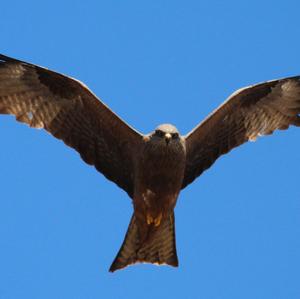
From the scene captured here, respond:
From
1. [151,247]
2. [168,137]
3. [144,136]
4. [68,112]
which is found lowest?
[151,247]

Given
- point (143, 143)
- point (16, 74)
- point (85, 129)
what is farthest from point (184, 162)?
point (16, 74)

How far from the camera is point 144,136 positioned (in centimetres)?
1245

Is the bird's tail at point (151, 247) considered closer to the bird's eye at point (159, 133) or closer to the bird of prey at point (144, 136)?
the bird of prey at point (144, 136)

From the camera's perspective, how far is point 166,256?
43.1 ft

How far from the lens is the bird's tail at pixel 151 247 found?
41.9ft

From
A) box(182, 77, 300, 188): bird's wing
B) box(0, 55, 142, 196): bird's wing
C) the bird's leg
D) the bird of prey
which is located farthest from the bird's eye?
the bird's leg

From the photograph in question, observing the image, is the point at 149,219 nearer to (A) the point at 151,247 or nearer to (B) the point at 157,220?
(B) the point at 157,220

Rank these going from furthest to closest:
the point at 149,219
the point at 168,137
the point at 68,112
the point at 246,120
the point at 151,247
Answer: the point at 246,120, the point at 151,247, the point at 68,112, the point at 149,219, the point at 168,137

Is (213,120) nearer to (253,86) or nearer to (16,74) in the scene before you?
(253,86)

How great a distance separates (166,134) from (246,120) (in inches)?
66.9

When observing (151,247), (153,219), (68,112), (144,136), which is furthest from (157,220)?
→ (68,112)

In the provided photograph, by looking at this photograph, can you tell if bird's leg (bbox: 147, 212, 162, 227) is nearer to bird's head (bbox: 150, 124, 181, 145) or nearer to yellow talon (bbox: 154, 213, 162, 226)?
yellow talon (bbox: 154, 213, 162, 226)

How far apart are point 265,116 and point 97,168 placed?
259cm

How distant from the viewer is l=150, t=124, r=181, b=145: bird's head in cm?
1204
